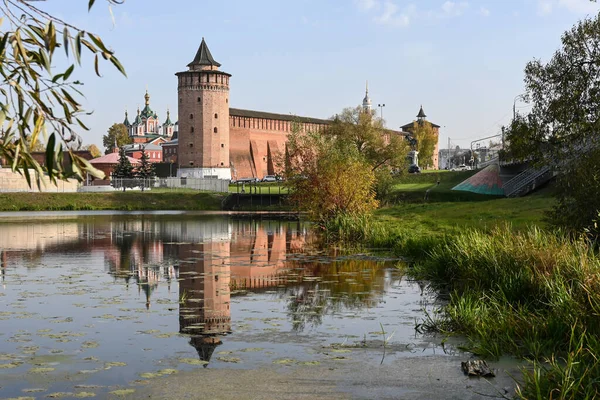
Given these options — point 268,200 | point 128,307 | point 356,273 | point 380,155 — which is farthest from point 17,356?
point 380,155

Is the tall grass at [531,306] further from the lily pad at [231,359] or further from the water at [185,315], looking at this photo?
the lily pad at [231,359]

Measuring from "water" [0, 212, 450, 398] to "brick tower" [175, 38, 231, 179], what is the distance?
5960cm

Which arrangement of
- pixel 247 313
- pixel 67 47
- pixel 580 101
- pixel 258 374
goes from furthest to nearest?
pixel 580 101
pixel 247 313
pixel 258 374
pixel 67 47

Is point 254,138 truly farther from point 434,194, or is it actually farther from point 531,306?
point 531,306

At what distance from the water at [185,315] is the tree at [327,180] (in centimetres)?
806

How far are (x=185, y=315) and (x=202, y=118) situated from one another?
6905 cm

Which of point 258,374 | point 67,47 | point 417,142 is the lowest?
point 258,374

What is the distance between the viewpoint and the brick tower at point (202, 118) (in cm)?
7731

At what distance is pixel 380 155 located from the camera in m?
57.5

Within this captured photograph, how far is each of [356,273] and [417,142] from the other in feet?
277

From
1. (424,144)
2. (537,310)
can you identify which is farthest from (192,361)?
(424,144)

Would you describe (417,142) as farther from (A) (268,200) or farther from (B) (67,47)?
(B) (67,47)

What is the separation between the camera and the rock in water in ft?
21.6

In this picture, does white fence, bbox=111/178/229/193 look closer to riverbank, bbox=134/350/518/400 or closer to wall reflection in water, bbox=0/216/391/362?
wall reflection in water, bbox=0/216/391/362
